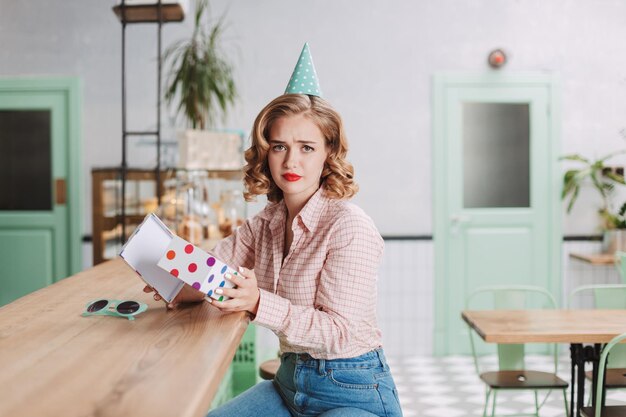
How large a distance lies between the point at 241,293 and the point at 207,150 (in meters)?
2.44

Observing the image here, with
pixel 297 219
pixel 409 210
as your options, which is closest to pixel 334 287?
pixel 297 219

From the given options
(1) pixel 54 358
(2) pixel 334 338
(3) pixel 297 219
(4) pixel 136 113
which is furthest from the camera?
(4) pixel 136 113

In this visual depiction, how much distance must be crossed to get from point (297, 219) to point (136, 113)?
382cm

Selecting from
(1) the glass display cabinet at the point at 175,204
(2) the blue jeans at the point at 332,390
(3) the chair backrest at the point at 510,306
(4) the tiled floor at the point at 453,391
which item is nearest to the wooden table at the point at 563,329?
(3) the chair backrest at the point at 510,306

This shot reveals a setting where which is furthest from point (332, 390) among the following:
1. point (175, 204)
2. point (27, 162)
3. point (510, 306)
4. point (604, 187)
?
point (27, 162)

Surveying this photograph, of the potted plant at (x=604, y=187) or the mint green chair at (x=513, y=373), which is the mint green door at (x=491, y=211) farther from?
the mint green chair at (x=513, y=373)

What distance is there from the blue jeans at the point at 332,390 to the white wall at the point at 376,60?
12.0 ft

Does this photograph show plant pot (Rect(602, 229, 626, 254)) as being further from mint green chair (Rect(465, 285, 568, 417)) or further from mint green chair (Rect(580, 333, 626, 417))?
mint green chair (Rect(580, 333, 626, 417))

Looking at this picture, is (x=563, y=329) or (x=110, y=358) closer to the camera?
(x=110, y=358)

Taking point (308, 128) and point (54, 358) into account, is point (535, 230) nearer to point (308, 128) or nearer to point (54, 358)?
point (308, 128)

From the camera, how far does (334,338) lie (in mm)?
1476

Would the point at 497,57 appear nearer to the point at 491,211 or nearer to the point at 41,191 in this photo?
the point at 491,211

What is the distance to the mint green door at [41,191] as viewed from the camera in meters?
5.15

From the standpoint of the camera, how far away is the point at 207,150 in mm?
3764
